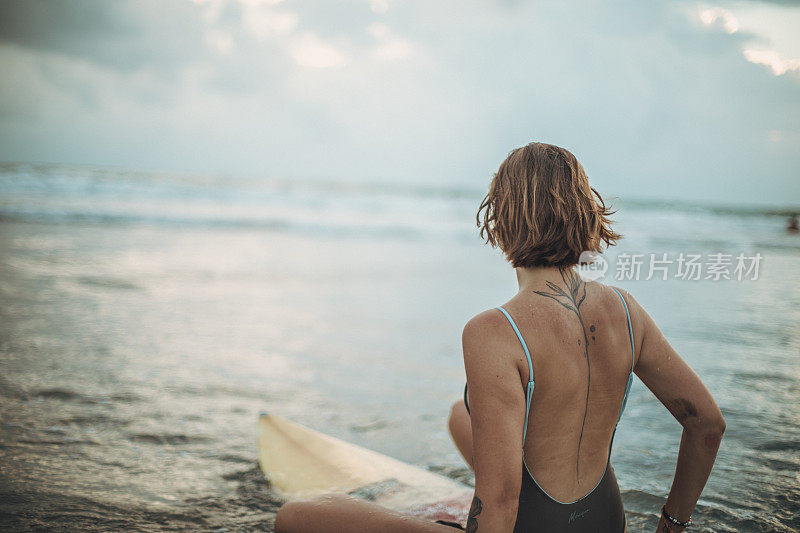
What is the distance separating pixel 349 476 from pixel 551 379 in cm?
155

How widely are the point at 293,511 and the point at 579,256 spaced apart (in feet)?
3.91

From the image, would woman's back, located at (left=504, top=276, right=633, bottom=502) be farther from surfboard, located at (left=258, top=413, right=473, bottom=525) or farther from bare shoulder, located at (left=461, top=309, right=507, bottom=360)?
surfboard, located at (left=258, top=413, right=473, bottom=525)

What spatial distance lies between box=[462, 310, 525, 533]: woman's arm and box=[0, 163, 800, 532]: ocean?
1.30 meters

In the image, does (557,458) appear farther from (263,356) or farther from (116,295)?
(116,295)

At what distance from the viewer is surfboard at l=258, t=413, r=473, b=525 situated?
8.05 ft

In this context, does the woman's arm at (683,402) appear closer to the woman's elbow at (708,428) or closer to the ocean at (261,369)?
the woman's elbow at (708,428)

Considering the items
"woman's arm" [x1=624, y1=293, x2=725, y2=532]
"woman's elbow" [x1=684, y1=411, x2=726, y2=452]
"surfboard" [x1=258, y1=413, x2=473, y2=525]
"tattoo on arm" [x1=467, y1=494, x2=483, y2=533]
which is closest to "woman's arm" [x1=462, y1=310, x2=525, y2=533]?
"tattoo on arm" [x1=467, y1=494, x2=483, y2=533]

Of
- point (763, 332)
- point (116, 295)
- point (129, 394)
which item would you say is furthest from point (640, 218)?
point (129, 394)

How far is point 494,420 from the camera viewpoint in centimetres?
134

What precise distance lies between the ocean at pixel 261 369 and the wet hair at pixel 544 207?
4.98 feet

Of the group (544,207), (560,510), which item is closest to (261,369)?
(560,510)

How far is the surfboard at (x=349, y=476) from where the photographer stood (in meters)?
2.46

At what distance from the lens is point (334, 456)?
2.83 m

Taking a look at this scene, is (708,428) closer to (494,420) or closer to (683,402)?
(683,402)
